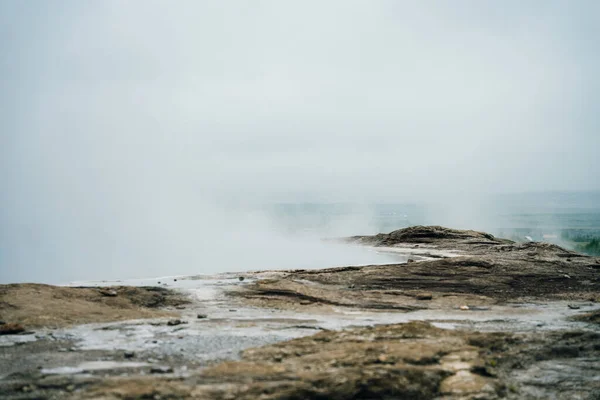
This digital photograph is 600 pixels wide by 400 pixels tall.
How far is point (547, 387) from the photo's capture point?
6871mm

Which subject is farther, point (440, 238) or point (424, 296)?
point (440, 238)

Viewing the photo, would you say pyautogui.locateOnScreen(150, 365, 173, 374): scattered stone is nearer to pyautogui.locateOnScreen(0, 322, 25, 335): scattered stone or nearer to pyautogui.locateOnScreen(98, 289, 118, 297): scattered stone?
pyautogui.locateOnScreen(0, 322, 25, 335): scattered stone

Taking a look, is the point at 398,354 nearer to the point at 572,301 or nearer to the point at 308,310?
the point at 308,310

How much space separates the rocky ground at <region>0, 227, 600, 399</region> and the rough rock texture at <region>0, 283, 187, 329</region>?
0.11 ft

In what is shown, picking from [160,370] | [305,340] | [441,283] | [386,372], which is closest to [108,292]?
[160,370]

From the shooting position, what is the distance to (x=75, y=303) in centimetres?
996

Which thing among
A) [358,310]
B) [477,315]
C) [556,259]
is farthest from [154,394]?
[556,259]

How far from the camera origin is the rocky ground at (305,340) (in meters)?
6.17

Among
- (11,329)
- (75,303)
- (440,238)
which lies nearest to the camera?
(11,329)

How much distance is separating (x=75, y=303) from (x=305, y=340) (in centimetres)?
499

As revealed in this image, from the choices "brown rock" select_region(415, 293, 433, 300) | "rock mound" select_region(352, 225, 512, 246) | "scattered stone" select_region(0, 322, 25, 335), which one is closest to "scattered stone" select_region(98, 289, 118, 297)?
"scattered stone" select_region(0, 322, 25, 335)

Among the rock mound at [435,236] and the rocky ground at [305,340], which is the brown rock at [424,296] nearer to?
the rocky ground at [305,340]

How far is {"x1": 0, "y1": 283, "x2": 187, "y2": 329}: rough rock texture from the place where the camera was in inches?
352

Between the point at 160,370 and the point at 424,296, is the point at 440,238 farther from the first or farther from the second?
the point at 160,370
